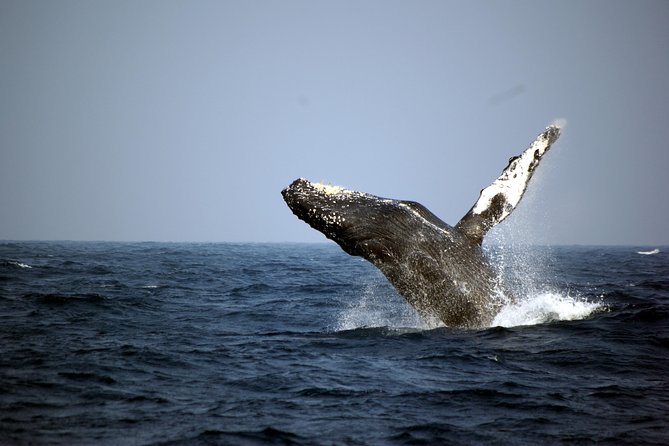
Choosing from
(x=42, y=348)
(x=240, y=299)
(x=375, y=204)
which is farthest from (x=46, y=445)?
(x=240, y=299)

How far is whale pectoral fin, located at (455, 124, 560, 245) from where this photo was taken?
910 cm

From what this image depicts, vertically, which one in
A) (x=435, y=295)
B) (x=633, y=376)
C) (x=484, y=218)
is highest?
(x=484, y=218)

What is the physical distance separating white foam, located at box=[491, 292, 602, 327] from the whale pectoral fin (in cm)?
132

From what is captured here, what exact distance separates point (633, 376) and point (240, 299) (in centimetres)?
1039

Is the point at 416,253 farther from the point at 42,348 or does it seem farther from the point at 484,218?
the point at 42,348

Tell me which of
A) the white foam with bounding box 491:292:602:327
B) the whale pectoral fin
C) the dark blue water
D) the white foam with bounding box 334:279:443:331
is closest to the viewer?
the dark blue water

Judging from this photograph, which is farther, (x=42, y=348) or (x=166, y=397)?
(x=42, y=348)

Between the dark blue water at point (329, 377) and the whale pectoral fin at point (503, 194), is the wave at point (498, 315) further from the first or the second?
the whale pectoral fin at point (503, 194)

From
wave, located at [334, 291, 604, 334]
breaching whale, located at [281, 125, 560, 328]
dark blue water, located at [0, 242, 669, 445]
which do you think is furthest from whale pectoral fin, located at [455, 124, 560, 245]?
dark blue water, located at [0, 242, 669, 445]

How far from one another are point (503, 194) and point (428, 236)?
124 centimetres

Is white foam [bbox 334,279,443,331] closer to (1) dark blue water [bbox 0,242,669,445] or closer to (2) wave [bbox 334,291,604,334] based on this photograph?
(2) wave [bbox 334,291,604,334]

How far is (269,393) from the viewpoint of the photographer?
22.1 feet

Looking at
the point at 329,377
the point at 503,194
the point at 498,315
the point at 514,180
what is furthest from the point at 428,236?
the point at 329,377

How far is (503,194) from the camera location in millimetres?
9148
